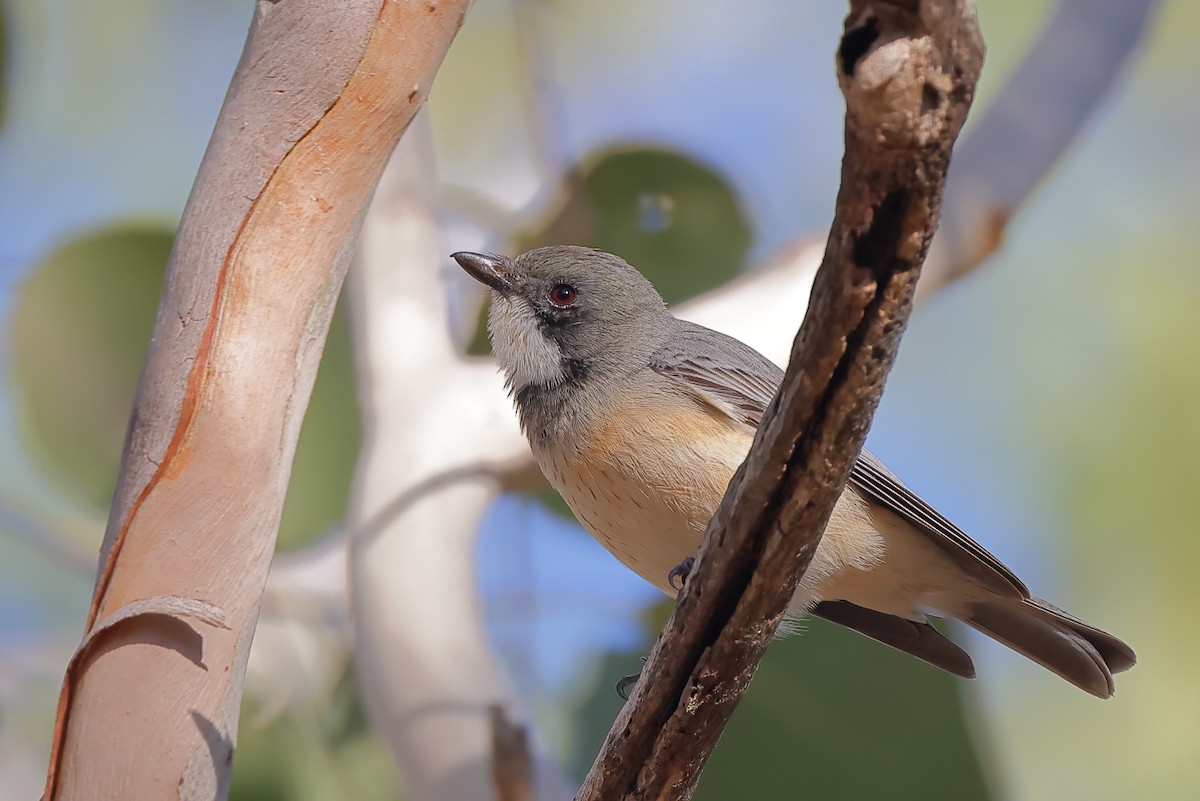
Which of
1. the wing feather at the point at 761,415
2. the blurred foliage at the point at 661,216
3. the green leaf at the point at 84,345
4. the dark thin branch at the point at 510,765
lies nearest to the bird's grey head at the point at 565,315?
the wing feather at the point at 761,415

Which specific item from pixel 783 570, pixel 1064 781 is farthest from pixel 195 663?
pixel 1064 781

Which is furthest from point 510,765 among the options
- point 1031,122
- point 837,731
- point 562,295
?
point 1031,122

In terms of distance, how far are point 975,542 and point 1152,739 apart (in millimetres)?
3105

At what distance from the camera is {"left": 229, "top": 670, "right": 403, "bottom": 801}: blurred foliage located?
4.60 metres

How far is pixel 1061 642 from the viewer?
2916mm

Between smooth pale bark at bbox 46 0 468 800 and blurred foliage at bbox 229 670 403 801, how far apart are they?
7.79 feet

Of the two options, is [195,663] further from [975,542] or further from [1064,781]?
[1064,781]

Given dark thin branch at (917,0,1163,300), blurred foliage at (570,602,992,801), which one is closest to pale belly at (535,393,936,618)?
blurred foliage at (570,602,992,801)

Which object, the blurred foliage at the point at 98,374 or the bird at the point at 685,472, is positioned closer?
the bird at the point at 685,472

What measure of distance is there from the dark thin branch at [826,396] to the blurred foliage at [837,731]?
269 cm

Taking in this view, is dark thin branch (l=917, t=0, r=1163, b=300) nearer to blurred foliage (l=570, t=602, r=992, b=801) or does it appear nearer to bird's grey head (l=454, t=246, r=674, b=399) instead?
blurred foliage (l=570, t=602, r=992, b=801)

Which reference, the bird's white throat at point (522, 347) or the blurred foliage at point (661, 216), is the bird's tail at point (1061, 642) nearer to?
the bird's white throat at point (522, 347)

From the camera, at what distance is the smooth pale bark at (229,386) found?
7.61ft

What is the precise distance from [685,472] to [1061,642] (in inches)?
43.1
